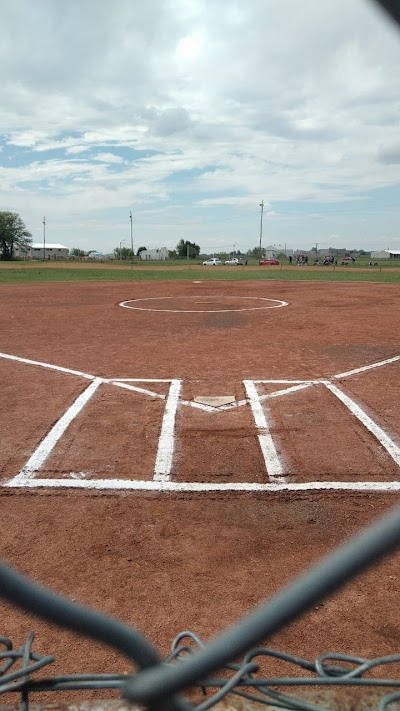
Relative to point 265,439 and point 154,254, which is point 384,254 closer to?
point 154,254

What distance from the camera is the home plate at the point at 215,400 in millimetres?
5800

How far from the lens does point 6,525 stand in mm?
3385

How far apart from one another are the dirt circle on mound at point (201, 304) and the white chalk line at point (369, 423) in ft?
25.6

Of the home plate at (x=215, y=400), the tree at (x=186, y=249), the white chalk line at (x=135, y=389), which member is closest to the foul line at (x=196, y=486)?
the home plate at (x=215, y=400)

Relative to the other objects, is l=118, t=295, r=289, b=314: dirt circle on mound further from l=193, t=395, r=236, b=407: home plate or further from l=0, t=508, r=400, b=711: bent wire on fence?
l=0, t=508, r=400, b=711: bent wire on fence

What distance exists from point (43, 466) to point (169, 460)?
1.02 metres

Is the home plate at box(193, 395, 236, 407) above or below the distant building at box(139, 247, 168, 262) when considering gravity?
below

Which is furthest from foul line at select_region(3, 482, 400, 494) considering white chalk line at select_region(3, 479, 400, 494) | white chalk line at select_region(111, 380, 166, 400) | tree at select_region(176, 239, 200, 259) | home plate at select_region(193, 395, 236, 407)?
tree at select_region(176, 239, 200, 259)

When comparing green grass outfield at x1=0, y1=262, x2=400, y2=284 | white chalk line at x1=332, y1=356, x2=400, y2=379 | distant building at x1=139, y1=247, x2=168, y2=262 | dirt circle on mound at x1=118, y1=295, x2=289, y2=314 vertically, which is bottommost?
white chalk line at x1=332, y1=356, x2=400, y2=379

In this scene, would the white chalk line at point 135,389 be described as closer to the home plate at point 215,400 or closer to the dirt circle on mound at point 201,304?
the home plate at point 215,400

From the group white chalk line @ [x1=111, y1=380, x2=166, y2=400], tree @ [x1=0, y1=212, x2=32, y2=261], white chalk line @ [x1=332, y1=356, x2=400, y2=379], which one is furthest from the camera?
tree @ [x1=0, y1=212, x2=32, y2=261]

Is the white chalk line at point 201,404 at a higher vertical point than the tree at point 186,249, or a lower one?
lower

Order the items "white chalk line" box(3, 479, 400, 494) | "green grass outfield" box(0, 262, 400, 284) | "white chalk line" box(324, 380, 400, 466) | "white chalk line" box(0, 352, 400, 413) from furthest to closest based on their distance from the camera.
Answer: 1. "green grass outfield" box(0, 262, 400, 284)
2. "white chalk line" box(0, 352, 400, 413)
3. "white chalk line" box(324, 380, 400, 466)
4. "white chalk line" box(3, 479, 400, 494)

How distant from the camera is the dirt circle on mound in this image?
14203 mm
